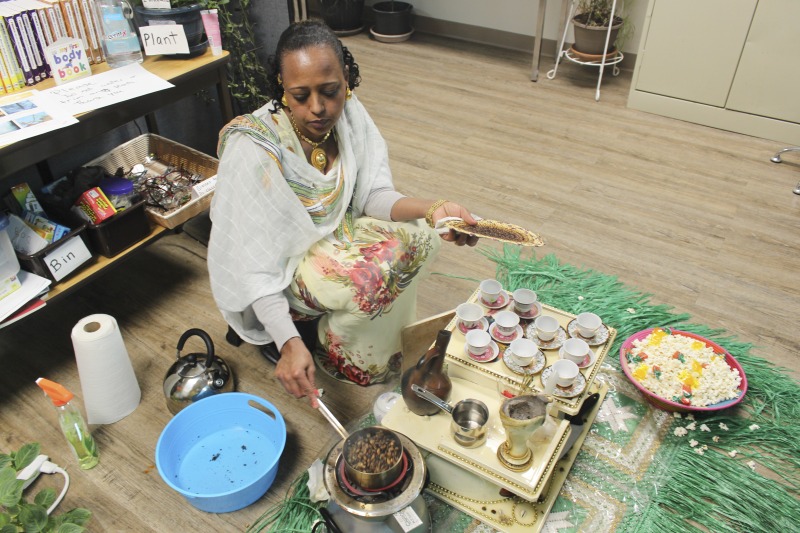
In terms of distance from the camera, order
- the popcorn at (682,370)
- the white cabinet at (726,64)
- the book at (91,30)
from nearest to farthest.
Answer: the popcorn at (682,370), the book at (91,30), the white cabinet at (726,64)

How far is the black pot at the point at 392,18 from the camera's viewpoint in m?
4.43

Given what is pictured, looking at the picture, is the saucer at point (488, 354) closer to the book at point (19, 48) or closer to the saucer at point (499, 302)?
the saucer at point (499, 302)

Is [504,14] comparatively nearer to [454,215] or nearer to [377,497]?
[454,215]

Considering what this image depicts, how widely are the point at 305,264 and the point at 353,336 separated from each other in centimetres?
25

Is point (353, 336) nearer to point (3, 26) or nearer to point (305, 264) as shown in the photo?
point (305, 264)

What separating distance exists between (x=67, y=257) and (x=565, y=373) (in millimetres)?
1436

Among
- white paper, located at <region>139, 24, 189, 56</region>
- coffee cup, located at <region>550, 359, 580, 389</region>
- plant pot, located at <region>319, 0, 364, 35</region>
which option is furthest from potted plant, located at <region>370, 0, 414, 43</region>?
coffee cup, located at <region>550, 359, 580, 389</region>

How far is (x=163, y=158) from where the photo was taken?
238 centimetres

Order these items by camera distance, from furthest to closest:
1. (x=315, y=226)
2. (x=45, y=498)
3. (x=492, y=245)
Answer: (x=492, y=245), (x=315, y=226), (x=45, y=498)

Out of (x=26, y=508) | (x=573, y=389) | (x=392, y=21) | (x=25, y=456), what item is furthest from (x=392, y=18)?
(x=26, y=508)

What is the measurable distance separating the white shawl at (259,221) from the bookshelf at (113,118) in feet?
1.50

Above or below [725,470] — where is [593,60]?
above

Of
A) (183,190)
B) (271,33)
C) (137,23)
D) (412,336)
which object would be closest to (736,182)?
(412,336)

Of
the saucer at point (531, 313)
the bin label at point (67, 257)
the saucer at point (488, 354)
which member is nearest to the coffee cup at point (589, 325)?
the saucer at point (531, 313)
